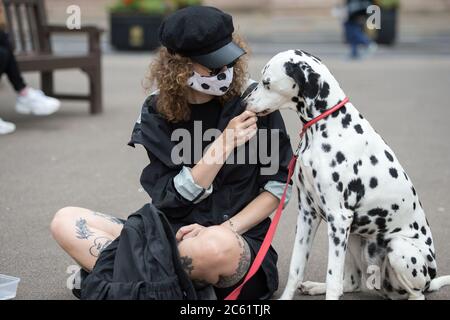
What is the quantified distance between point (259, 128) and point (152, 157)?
0.57 m

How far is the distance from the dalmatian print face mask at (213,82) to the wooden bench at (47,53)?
5.23m

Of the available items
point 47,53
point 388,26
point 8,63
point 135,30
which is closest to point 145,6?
point 135,30

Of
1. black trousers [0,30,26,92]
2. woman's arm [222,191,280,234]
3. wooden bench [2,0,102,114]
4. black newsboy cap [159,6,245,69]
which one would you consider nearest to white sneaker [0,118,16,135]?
black trousers [0,30,26,92]

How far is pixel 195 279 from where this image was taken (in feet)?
12.6

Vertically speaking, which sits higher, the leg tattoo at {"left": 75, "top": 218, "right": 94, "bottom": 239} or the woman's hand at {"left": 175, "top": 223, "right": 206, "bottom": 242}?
the woman's hand at {"left": 175, "top": 223, "right": 206, "bottom": 242}

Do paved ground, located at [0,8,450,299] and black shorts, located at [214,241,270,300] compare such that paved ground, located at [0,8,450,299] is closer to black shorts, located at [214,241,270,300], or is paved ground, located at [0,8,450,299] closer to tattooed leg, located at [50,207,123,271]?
tattooed leg, located at [50,207,123,271]

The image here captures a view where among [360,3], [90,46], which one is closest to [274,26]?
[360,3]

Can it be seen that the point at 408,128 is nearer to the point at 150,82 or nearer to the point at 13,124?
the point at 13,124

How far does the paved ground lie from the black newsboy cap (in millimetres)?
1363

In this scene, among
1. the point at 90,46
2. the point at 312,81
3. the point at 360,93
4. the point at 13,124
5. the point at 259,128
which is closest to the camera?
the point at 312,81

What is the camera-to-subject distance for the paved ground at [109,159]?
16.2 ft

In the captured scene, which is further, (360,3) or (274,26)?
(274,26)

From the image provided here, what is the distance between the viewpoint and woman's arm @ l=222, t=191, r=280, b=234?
4.00m

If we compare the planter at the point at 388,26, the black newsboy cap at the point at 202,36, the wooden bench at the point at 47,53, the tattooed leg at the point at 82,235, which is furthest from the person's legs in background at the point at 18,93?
the planter at the point at 388,26
